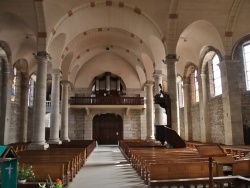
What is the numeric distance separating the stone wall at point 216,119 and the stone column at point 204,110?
29 centimetres

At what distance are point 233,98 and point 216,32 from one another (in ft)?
13.4

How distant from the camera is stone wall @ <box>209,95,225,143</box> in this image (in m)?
16.4

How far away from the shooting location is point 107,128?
2677 centimetres

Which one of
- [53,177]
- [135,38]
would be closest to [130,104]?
[135,38]

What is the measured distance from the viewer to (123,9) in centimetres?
1559

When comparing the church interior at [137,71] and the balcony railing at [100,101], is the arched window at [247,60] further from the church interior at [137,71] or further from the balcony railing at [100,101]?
the balcony railing at [100,101]

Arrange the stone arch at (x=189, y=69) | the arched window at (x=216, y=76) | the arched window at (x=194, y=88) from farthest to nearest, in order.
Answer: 1. the arched window at (x=194, y=88)
2. the stone arch at (x=189, y=69)
3. the arched window at (x=216, y=76)

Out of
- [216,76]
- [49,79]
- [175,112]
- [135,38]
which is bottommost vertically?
[175,112]

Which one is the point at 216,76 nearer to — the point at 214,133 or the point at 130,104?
the point at 214,133

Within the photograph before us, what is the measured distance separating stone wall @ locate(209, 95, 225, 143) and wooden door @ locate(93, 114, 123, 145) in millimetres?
11391

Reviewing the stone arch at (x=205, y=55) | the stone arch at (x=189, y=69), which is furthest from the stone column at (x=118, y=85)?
the stone arch at (x=205, y=55)

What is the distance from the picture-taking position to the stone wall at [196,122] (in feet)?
65.9

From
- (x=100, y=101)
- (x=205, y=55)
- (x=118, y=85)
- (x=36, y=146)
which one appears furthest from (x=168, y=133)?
(x=118, y=85)

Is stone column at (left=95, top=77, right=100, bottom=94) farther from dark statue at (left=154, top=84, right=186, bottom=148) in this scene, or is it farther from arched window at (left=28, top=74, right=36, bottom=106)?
dark statue at (left=154, top=84, right=186, bottom=148)
